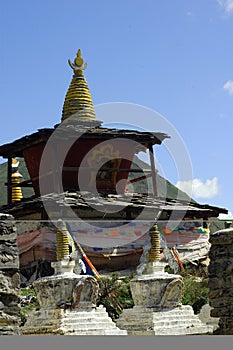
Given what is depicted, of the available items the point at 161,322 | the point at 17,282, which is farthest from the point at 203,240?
the point at 17,282

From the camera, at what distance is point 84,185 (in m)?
19.6

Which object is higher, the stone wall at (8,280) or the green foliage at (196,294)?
the green foliage at (196,294)

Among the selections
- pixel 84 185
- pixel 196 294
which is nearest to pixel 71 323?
pixel 196 294

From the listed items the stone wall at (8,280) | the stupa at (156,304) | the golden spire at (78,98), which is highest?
the golden spire at (78,98)

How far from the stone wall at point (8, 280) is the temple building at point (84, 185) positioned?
26.5ft

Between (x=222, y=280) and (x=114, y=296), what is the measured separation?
6.40 m

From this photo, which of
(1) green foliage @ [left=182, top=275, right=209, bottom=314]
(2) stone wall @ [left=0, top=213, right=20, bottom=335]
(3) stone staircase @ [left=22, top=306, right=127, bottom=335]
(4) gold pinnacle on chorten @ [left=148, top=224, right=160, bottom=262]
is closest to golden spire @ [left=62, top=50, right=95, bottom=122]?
(1) green foliage @ [left=182, top=275, right=209, bottom=314]

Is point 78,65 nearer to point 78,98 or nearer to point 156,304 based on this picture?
point 78,98

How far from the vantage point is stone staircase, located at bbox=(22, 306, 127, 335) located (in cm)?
1223

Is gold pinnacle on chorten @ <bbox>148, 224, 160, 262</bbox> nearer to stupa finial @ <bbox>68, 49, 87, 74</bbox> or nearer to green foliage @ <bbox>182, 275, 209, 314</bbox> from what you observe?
green foliage @ <bbox>182, 275, 209, 314</bbox>

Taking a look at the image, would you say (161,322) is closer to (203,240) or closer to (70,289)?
(70,289)

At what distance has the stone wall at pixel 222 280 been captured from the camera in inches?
340

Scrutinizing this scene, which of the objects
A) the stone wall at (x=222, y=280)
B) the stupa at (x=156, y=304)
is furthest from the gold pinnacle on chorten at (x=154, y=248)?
the stone wall at (x=222, y=280)

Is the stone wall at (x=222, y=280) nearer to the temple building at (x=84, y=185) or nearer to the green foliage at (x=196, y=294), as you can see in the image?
the green foliage at (x=196, y=294)
